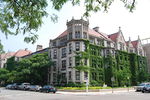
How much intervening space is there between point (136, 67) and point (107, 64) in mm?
12586

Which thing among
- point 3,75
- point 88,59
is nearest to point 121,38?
point 88,59

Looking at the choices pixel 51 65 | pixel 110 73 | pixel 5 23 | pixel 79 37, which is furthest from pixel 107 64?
pixel 5 23

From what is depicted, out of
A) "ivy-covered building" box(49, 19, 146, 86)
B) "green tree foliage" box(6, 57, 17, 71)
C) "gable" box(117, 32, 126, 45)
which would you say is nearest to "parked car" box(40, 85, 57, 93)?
"ivy-covered building" box(49, 19, 146, 86)

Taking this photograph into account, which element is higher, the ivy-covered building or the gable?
the gable

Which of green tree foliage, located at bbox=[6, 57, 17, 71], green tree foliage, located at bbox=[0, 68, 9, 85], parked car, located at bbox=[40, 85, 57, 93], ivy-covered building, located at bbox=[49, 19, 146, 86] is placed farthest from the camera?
green tree foliage, located at bbox=[6, 57, 17, 71]

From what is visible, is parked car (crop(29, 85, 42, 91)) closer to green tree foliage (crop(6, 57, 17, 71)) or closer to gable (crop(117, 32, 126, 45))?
green tree foliage (crop(6, 57, 17, 71))

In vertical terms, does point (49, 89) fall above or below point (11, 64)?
below

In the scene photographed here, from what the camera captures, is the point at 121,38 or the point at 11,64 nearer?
the point at 121,38

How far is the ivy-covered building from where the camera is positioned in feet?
130

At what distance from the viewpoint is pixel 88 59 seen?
40.4 metres

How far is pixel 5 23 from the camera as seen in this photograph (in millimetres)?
6262

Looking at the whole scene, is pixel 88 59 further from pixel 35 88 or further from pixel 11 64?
pixel 11 64

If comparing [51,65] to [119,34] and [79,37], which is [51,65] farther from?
[119,34]

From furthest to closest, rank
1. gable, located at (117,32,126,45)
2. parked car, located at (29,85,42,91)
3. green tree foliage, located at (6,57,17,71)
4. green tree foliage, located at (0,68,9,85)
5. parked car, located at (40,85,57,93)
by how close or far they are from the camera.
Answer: green tree foliage, located at (6,57,17,71)
green tree foliage, located at (0,68,9,85)
gable, located at (117,32,126,45)
parked car, located at (29,85,42,91)
parked car, located at (40,85,57,93)
